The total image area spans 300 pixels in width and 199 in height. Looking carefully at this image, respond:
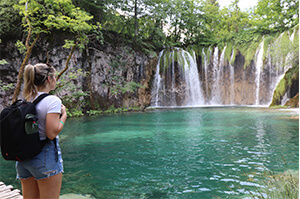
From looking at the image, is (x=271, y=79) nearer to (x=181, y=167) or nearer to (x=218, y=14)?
(x=218, y=14)

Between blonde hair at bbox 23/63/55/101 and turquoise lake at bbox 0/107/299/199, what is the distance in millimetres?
2591

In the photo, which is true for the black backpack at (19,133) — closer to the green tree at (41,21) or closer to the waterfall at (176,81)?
the green tree at (41,21)

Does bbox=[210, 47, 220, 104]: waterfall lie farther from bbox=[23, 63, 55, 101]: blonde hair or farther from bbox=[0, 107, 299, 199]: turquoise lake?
bbox=[23, 63, 55, 101]: blonde hair

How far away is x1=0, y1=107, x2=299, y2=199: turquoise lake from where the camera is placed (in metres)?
4.06

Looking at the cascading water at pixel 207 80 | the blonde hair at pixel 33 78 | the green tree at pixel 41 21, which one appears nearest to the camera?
the blonde hair at pixel 33 78

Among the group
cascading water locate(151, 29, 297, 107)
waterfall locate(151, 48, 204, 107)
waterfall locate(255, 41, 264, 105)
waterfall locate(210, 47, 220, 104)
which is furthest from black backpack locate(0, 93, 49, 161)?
waterfall locate(210, 47, 220, 104)

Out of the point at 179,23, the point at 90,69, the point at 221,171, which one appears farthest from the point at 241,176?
the point at 179,23

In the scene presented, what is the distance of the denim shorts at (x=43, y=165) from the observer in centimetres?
174

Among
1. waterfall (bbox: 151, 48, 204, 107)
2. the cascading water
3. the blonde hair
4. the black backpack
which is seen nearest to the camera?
the black backpack

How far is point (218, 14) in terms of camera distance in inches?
1218

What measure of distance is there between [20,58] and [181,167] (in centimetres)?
1625

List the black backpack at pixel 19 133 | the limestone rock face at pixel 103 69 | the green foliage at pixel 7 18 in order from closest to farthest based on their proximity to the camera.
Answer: the black backpack at pixel 19 133
the green foliage at pixel 7 18
the limestone rock face at pixel 103 69

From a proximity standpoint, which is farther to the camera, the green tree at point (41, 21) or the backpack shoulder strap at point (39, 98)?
the green tree at point (41, 21)

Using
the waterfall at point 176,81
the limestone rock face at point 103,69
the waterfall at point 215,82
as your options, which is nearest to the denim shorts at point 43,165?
the limestone rock face at point 103,69
